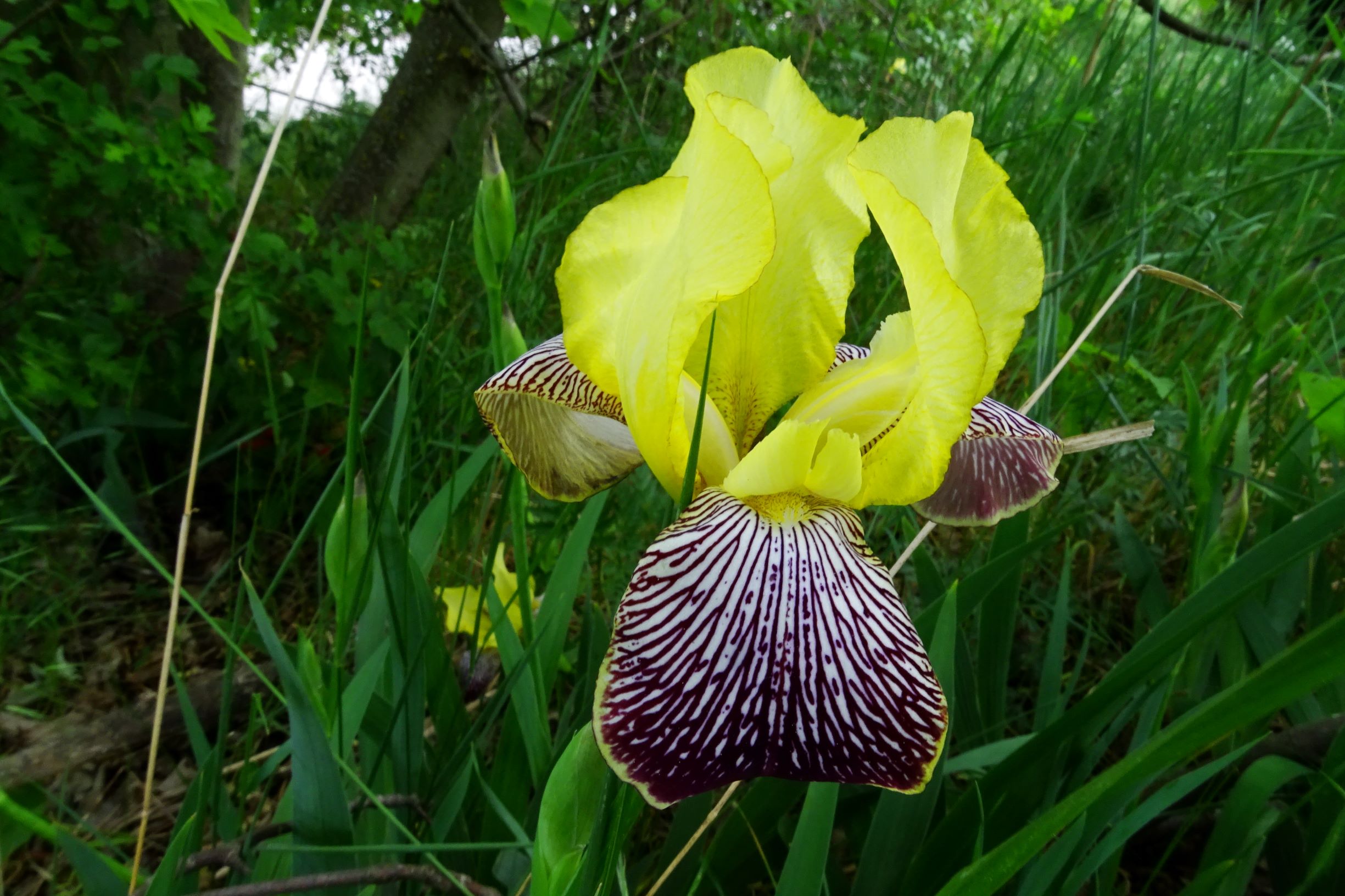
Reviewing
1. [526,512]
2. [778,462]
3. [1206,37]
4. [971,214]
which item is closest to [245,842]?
[526,512]

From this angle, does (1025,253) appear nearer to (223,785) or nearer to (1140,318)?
(223,785)

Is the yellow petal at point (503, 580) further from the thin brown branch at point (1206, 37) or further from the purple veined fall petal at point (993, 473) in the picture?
the thin brown branch at point (1206, 37)

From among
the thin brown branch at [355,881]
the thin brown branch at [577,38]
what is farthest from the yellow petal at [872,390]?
the thin brown branch at [577,38]

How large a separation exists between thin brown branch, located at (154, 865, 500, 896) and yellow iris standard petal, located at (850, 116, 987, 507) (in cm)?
49

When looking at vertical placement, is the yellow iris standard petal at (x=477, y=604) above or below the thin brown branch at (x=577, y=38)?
below

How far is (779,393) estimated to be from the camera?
2.47 ft

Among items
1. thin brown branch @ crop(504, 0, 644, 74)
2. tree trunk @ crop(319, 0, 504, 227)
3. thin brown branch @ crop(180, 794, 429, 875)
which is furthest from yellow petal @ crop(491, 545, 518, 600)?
tree trunk @ crop(319, 0, 504, 227)

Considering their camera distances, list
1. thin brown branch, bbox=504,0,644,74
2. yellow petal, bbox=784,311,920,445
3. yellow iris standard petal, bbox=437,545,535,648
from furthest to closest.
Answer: thin brown branch, bbox=504,0,644,74
yellow iris standard petal, bbox=437,545,535,648
yellow petal, bbox=784,311,920,445

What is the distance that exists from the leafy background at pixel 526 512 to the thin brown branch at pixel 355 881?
2 centimetres

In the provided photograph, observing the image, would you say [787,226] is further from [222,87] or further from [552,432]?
[222,87]

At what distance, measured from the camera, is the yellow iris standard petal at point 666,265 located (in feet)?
2.03

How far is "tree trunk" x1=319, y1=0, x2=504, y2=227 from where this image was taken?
7.82 ft

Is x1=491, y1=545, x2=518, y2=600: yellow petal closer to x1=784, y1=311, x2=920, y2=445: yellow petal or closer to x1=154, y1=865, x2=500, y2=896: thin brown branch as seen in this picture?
x1=154, y1=865, x2=500, y2=896: thin brown branch

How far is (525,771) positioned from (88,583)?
1334 mm
